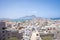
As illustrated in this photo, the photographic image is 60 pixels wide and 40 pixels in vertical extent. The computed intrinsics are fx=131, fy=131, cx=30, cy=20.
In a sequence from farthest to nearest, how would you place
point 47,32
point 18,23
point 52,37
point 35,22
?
1. point 18,23
2. point 35,22
3. point 47,32
4. point 52,37

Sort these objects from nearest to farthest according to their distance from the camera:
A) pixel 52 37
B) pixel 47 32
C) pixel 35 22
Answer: pixel 52 37 → pixel 47 32 → pixel 35 22

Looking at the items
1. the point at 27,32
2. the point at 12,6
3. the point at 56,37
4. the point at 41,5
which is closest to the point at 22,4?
the point at 12,6

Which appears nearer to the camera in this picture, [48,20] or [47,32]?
[47,32]

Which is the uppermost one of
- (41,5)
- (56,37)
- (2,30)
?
(41,5)

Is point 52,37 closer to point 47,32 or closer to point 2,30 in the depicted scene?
point 47,32

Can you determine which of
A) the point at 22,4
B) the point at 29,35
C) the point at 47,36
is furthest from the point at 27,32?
the point at 22,4

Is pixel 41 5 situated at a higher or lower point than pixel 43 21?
higher

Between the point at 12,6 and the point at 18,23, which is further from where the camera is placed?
the point at 18,23

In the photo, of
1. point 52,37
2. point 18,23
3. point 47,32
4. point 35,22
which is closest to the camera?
point 52,37

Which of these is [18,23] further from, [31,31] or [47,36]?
[47,36]
